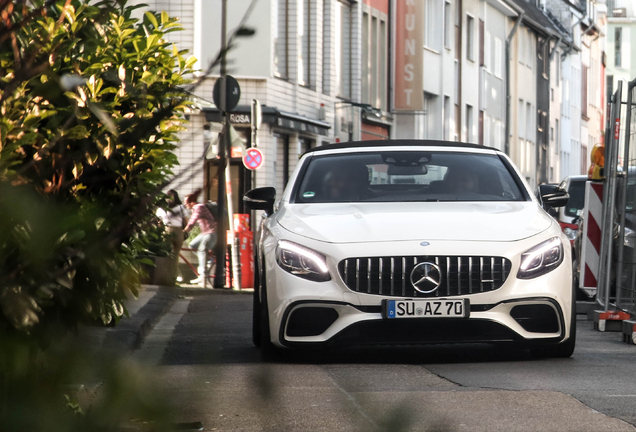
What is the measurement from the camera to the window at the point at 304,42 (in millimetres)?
33062

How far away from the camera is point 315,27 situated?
34.1 metres

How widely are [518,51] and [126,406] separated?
188ft

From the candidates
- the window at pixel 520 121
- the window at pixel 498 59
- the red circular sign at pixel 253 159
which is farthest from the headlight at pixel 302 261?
the window at pixel 520 121

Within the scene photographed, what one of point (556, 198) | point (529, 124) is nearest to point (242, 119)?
point (556, 198)

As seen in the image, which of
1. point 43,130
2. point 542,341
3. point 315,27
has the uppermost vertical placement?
point 315,27

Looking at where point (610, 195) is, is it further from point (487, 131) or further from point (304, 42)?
point (487, 131)

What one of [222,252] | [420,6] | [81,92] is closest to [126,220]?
[222,252]

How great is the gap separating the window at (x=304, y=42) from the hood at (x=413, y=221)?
24627 mm

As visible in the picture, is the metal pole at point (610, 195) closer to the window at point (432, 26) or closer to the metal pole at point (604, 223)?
the metal pole at point (604, 223)

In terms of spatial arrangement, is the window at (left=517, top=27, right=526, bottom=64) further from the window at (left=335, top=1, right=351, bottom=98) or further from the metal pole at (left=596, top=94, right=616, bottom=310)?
the metal pole at (left=596, top=94, right=616, bottom=310)

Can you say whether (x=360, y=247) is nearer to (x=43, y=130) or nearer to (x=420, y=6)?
(x=43, y=130)

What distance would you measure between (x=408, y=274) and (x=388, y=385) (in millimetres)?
2585

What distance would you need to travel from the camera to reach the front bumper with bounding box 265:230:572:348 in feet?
25.0

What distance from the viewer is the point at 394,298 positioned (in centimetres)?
758
